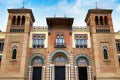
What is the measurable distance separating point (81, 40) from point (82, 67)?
13.7 feet

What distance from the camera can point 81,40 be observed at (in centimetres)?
2683

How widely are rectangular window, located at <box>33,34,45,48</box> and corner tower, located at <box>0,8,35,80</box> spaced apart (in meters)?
1.38

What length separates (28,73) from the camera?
2469 centimetres

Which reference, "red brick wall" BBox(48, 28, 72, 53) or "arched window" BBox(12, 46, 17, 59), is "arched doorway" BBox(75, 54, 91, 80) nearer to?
"red brick wall" BBox(48, 28, 72, 53)

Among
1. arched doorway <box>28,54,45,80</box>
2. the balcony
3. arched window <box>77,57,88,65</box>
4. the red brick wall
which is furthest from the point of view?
the red brick wall

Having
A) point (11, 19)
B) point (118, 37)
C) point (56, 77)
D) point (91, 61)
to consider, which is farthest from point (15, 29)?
point (118, 37)

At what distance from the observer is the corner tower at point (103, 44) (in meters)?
24.0

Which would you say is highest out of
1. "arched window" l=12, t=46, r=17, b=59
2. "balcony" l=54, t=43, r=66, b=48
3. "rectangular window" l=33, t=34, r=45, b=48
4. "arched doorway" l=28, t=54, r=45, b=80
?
"rectangular window" l=33, t=34, r=45, b=48

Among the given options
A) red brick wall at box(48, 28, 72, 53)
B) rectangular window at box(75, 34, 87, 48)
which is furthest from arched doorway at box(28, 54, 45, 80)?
rectangular window at box(75, 34, 87, 48)

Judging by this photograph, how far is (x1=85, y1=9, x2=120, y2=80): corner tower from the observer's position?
2397 cm

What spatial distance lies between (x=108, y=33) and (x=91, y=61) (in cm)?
500

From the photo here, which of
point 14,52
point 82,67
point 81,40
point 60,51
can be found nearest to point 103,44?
point 81,40

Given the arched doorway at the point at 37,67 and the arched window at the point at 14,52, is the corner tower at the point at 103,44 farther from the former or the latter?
the arched window at the point at 14,52

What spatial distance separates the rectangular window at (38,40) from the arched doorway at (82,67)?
5740mm
